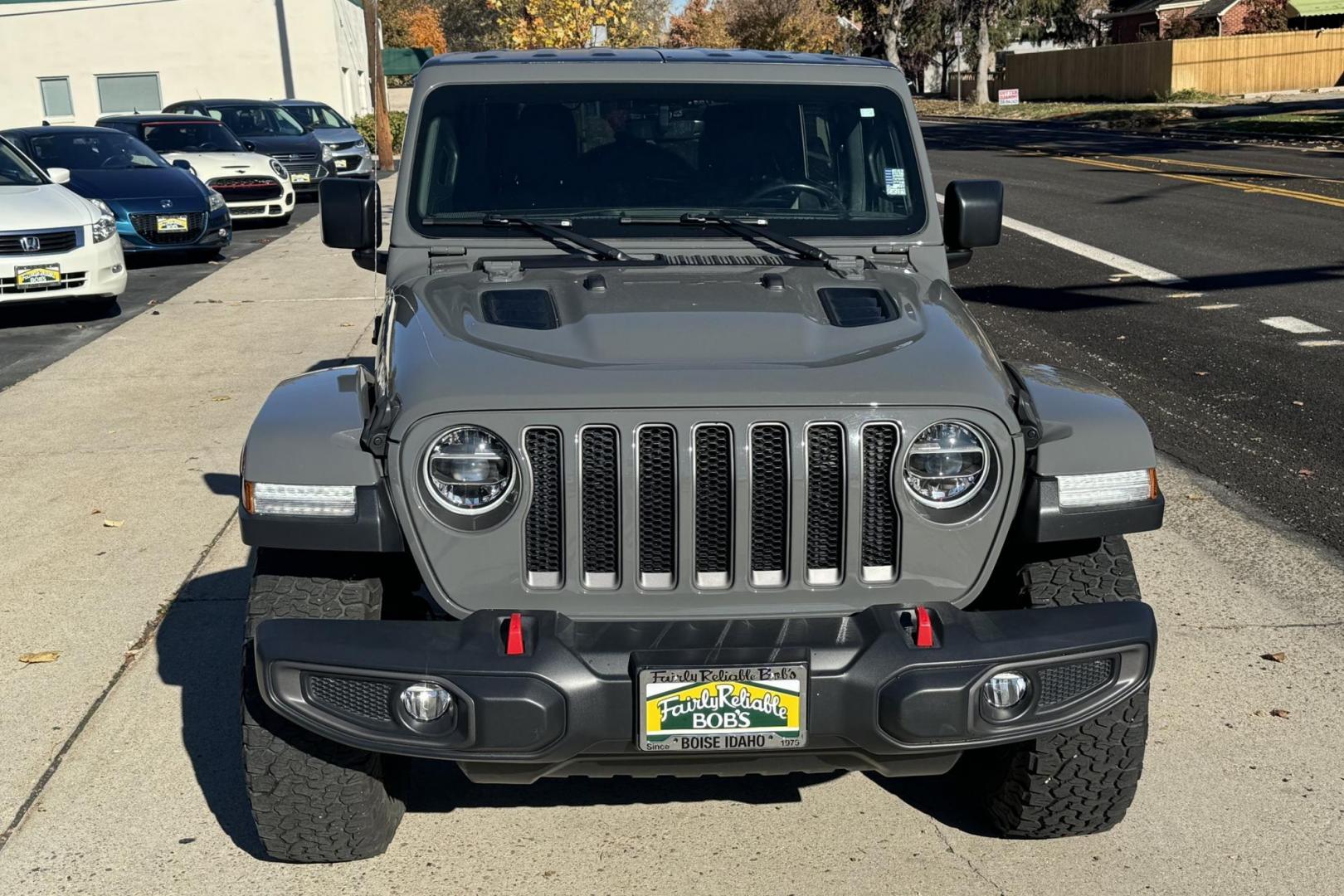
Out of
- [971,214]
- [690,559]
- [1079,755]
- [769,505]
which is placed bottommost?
[1079,755]

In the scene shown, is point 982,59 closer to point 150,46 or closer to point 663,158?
point 150,46

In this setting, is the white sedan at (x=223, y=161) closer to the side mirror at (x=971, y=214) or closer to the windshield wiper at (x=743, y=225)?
the windshield wiper at (x=743, y=225)

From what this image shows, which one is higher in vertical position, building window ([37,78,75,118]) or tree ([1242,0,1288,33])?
tree ([1242,0,1288,33])

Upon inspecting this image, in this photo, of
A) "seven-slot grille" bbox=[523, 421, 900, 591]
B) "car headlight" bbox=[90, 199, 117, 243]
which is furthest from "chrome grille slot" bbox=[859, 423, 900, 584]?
"car headlight" bbox=[90, 199, 117, 243]

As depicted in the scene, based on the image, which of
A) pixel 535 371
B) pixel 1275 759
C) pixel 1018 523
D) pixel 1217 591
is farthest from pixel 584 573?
pixel 1217 591

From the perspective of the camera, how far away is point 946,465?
343 cm

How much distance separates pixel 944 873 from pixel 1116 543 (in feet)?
3.01

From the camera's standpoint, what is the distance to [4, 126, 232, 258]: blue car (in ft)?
52.6

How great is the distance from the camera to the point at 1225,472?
7.36m

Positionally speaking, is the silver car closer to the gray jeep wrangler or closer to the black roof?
the black roof

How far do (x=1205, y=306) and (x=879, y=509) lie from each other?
368 inches

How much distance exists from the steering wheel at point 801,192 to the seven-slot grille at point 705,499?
5.29ft

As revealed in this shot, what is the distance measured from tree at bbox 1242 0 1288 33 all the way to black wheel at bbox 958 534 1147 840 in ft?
225

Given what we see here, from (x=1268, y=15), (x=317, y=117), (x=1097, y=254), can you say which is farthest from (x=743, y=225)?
(x=1268, y=15)
